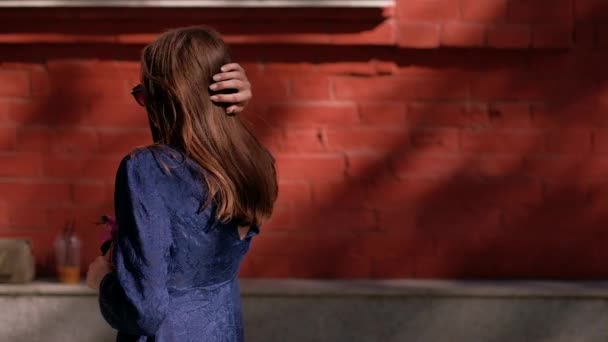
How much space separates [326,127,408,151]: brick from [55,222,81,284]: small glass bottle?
113 centimetres

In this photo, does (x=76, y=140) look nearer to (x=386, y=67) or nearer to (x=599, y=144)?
(x=386, y=67)

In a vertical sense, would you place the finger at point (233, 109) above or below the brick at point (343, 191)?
above

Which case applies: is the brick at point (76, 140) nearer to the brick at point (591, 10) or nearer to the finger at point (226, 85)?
the brick at point (591, 10)

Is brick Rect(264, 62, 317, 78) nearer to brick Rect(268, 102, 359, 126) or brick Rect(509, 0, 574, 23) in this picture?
brick Rect(268, 102, 359, 126)

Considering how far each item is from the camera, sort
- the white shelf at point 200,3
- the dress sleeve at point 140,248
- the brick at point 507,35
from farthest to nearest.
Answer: the brick at point 507,35
the white shelf at point 200,3
the dress sleeve at point 140,248

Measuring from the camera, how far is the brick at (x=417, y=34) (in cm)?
532

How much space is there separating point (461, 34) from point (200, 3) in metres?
1.06

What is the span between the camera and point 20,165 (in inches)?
217

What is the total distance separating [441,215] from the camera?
546 centimetres

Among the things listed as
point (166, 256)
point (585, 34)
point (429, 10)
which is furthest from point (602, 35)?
point (166, 256)

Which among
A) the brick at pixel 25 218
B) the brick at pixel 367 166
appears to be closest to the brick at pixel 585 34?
the brick at pixel 367 166

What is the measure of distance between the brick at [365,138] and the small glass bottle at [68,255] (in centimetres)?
113

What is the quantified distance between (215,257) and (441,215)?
239 centimetres

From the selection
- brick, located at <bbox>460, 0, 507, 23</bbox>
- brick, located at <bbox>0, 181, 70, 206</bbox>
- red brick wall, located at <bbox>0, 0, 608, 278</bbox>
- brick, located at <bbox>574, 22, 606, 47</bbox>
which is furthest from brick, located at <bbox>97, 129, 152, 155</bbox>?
brick, located at <bbox>574, 22, 606, 47</bbox>
